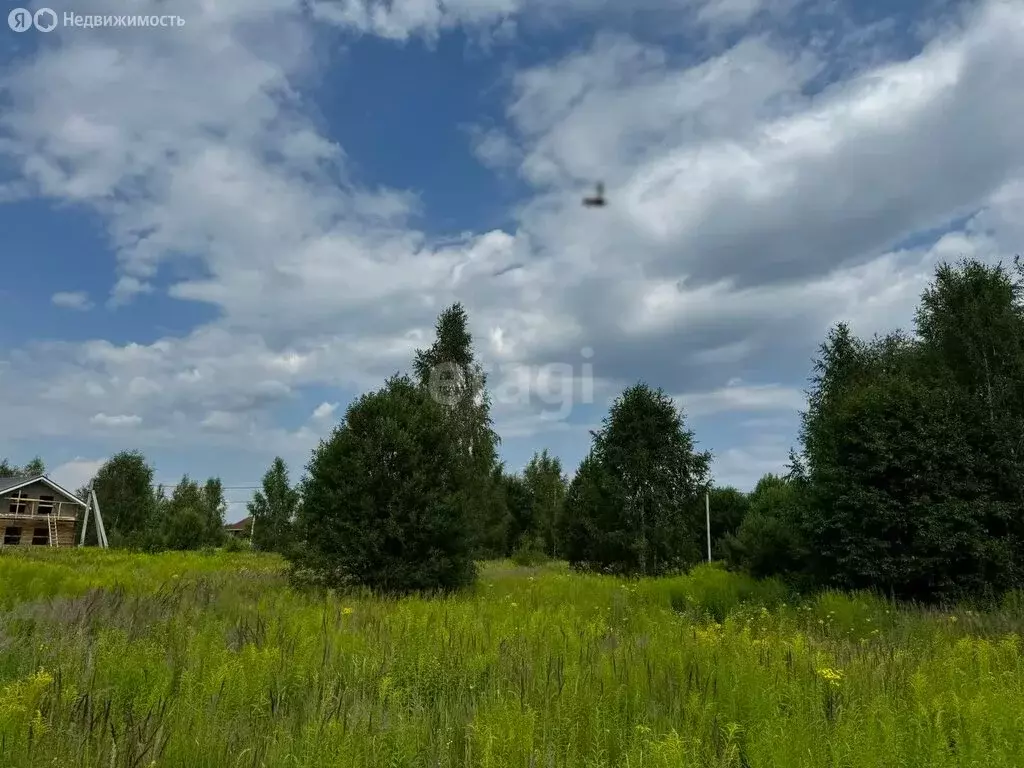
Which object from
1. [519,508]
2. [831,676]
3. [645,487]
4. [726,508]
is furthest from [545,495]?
[831,676]

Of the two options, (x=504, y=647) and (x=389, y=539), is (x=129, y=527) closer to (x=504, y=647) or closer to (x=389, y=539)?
(x=389, y=539)

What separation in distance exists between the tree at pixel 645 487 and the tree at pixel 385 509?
914 cm

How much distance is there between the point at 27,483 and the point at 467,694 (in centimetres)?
5556

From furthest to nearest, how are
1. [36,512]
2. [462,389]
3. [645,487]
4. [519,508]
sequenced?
1. [519,508]
2. [36,512]
3. [462,389]
4. [645,487]

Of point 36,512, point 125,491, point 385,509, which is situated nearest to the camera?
point 385,509

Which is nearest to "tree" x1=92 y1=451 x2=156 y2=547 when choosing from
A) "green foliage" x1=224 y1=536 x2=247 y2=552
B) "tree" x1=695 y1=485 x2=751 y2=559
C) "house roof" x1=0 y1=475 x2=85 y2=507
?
"house roof" x1=0 y1=475 x2=85 y2=507

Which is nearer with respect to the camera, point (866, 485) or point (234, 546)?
point (866, 485)

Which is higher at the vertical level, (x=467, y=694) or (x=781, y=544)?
(x=467, y=694)

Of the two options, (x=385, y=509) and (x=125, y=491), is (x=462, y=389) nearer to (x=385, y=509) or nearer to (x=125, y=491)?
(x=385, y=509)

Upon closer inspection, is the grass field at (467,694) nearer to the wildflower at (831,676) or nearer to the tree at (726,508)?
the wildflower at (831,676)

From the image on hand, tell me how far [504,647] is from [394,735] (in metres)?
2.23

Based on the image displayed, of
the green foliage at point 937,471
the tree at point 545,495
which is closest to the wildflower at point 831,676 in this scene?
the green foliage at point 937,471

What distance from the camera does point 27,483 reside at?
46188 millimetres

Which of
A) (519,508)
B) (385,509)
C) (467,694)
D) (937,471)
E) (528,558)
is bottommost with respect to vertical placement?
(528,558)
